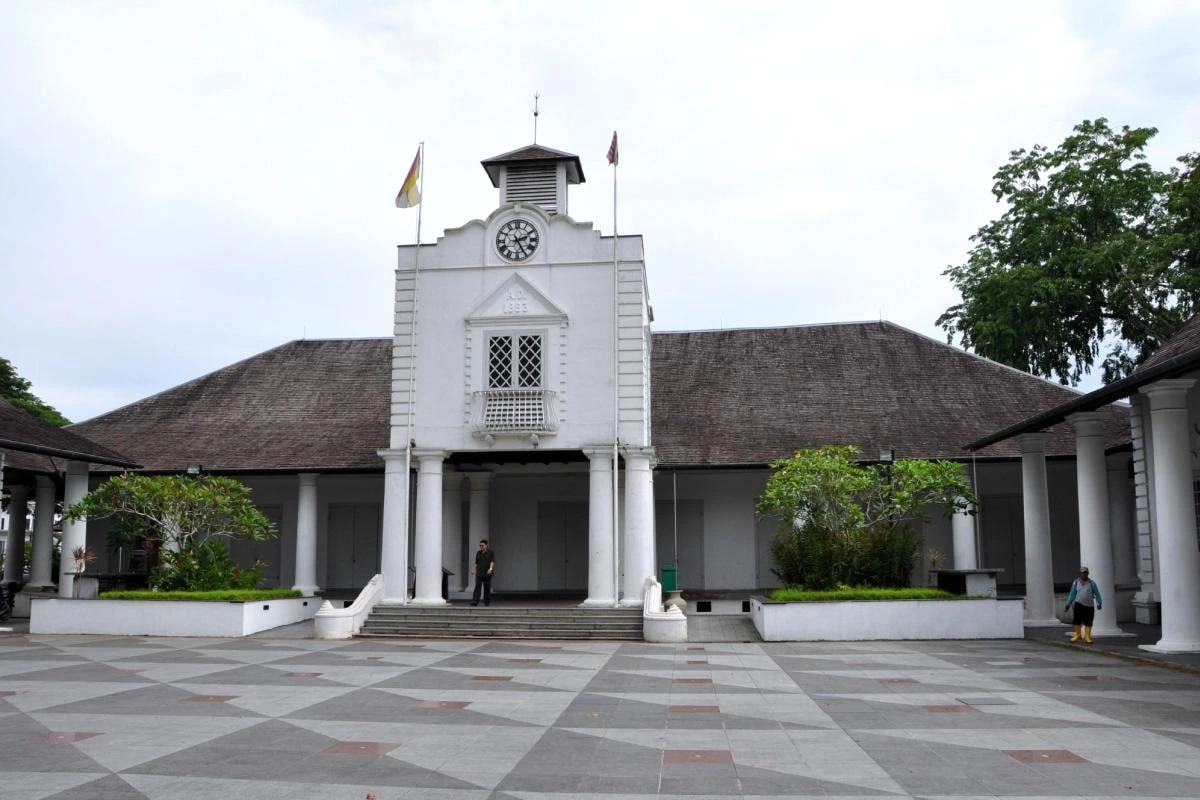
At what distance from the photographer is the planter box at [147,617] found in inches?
723

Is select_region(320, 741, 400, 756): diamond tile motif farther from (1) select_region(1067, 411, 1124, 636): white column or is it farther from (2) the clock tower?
(1) select_region(1067, 411, 1124, 636): white column

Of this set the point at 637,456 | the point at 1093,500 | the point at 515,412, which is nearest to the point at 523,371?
the point at 515,412

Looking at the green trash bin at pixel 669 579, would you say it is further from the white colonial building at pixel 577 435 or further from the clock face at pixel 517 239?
the clock face at pixel 517 239

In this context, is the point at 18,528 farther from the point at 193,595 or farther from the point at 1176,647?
Answer: the point at 1176,647

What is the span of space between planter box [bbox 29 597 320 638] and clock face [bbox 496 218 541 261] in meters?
8.19

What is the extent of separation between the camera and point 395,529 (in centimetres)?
2016

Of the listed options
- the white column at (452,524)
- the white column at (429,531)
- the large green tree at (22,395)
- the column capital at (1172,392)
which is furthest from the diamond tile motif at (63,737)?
the large green tree at (22,395)

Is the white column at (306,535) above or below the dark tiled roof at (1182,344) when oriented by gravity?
below

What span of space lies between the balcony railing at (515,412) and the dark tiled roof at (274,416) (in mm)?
3495

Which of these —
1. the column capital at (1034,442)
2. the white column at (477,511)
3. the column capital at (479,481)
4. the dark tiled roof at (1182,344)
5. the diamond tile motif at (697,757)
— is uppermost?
the dark tiled roof at (1182,344)

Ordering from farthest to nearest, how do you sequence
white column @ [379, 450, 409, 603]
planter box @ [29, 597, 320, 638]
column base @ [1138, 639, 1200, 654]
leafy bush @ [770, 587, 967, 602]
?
white column @ [379, 450, 409, 603] → planter box @ [29, 597, 320, 638] → leafy bush @ [770, 587, 967, 602] → column base @ [1138, 639, 1200, 654]

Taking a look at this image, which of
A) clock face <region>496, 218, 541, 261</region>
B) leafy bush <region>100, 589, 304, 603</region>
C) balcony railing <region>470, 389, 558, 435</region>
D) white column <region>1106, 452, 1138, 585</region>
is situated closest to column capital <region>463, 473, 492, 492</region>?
balcony railing <region>470, 389, 558, 435</region>

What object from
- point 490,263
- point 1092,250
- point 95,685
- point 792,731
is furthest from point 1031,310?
point 95,685

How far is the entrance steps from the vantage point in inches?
707
